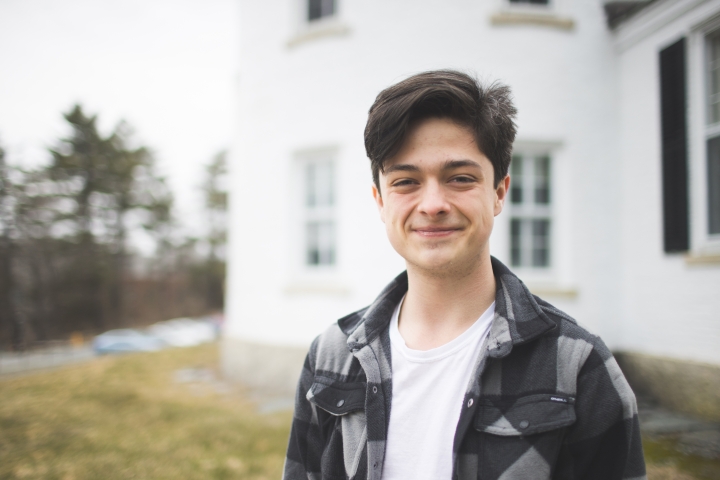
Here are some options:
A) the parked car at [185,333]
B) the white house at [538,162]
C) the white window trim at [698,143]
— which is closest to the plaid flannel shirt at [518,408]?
the white house at [538,162]

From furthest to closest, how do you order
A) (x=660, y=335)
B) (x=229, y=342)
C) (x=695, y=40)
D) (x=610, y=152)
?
(x=229, y=342), (x=610, y=152), (x=660, y=335), (x=695, y=40)

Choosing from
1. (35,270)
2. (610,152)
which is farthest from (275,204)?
(35,270)

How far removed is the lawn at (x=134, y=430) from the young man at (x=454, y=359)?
267cm

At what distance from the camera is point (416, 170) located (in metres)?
1.42

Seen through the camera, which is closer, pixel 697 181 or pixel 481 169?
pixel 481 169

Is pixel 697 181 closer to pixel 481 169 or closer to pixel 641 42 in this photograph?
pixel 641 42

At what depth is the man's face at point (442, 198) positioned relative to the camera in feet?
4.47

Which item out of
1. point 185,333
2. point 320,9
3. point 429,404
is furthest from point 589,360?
point 185,333

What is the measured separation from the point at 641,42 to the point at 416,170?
19.6 ft

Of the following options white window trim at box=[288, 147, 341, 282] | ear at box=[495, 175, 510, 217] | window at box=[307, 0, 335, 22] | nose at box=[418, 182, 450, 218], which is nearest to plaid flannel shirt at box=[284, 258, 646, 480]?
ear at box=[495, 175, 510, 217]

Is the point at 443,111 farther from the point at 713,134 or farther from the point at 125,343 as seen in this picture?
the point at 125,343

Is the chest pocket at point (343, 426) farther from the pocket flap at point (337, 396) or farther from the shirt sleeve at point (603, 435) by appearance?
the shirt sleeve at point (603, 435)

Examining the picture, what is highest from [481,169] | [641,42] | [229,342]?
[641,42]

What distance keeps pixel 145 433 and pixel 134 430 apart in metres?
0.21
